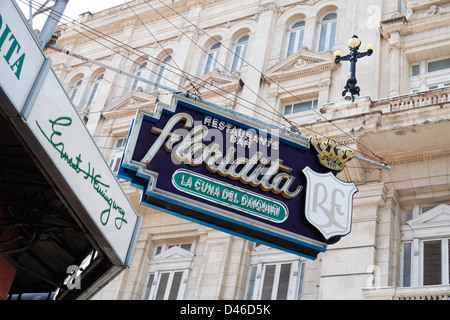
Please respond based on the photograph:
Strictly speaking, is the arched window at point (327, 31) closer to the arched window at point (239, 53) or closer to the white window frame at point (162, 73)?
the arched window at point (239, 53)

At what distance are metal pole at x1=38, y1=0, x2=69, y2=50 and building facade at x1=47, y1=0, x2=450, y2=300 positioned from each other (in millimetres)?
2666

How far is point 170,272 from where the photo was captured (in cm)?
1923

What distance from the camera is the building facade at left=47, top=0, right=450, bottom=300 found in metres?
15.1

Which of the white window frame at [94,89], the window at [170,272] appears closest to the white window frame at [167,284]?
the window at [170,272]

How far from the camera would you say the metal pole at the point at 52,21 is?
483 inches

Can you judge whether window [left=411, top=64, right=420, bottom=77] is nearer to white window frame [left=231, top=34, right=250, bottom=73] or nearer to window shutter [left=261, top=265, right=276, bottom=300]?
white window frame [left=231, top=34, right=250, bottom=73]

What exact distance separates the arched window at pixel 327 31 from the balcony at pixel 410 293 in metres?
11.4

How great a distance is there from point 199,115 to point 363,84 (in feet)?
33.0

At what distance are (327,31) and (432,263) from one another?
11.5m

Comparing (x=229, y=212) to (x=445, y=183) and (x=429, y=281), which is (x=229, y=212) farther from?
(x=445, y=183)

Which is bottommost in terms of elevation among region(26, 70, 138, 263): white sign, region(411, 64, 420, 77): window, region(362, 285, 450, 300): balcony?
region(26, 70, 138, 263): white sign

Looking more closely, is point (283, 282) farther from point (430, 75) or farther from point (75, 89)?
point (75, 89)

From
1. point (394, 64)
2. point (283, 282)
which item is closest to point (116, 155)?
point (283, 282)

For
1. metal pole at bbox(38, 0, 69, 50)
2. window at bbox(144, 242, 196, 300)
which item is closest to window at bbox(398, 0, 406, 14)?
window at bbox(144, 242, 196, 300)
